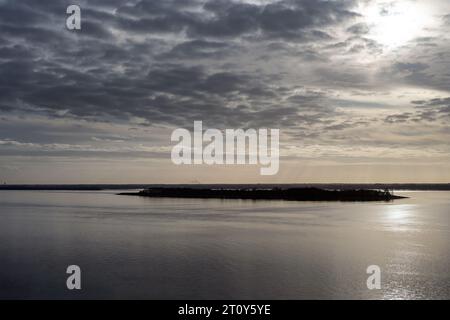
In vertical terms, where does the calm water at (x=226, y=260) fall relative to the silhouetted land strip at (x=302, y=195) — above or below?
below

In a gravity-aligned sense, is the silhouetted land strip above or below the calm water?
above

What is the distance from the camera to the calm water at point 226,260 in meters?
20.1

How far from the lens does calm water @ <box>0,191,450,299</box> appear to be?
20.1 m

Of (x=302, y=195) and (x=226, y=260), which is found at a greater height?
(x=302, y=195)

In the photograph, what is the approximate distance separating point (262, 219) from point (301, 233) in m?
13.2

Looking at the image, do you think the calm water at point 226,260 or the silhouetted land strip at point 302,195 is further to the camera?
the silhouetted land strip at point 302,195

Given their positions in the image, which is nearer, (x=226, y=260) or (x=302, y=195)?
(x=226, y=260)

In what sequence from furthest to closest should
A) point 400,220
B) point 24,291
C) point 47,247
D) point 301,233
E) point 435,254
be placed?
1. point 400,220
2. point 301,233
3. point 47,247
4. point 435,254
5. point 24,291

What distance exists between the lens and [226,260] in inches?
1053

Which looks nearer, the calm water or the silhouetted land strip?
the calm water
